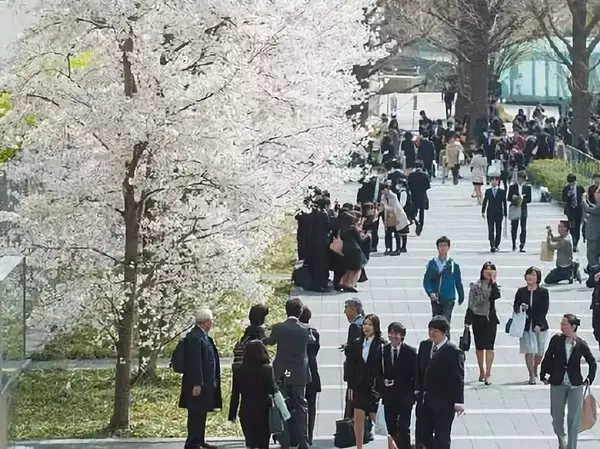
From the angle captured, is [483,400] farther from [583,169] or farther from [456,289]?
[583,169]

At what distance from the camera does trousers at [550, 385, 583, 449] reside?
13289 millimetres

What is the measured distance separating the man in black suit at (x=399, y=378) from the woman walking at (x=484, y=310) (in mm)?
3599

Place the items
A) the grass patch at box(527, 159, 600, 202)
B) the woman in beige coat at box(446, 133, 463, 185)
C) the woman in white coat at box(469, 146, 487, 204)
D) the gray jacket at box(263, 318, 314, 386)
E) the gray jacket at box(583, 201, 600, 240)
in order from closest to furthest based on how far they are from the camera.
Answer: the gray jacket at box(263, 318, 314, 386) → the gray jacket at box(583, 201, 600, 240) → the woman in white coat at box(469, 146, 487, 204) → the grass patch at box(527, 159, 600, 202) → the woman in beige coat at box(446, 133, 463, 185)

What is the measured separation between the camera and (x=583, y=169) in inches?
1411

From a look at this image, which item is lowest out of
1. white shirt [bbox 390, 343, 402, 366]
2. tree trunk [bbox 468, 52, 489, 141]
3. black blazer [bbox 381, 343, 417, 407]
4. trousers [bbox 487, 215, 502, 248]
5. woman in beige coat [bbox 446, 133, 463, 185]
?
black blazer [bbox 381, 343, 417, 407]

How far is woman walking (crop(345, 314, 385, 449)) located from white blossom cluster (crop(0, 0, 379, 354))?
2.23 meters

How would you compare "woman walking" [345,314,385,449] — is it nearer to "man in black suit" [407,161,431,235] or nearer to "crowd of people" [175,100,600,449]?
"crowd of people" [175,100,600,449]

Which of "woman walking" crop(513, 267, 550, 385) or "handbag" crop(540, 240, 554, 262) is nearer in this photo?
"woman walking" crop(513, 267, 550, 385)

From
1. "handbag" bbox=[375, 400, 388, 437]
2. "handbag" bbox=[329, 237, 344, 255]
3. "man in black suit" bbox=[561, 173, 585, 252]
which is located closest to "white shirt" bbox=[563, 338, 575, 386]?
"handbag" bbox=[375, 400, 388, 437]

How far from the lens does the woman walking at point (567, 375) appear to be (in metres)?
13.2

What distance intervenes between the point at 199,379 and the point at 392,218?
43.7ft

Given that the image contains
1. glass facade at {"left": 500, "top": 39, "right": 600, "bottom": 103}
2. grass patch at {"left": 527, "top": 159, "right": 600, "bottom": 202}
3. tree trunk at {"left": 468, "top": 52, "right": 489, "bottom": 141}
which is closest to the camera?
grass patch at {"left": 527, "top": 159, "right": 600, "bottom": 202}

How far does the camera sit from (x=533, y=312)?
1620cm

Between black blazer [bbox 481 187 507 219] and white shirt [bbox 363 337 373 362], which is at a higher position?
black blazer [bbox 481 187 507 219]
